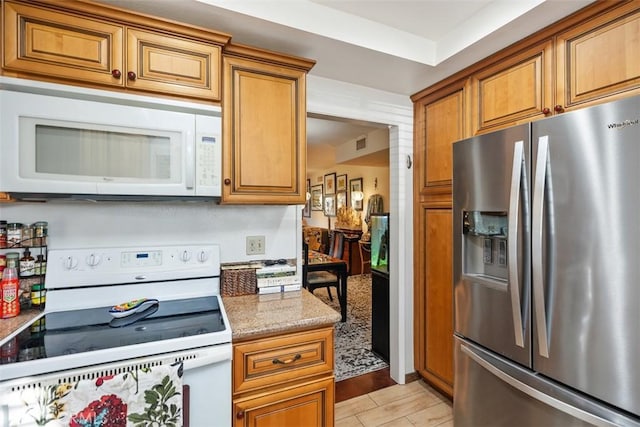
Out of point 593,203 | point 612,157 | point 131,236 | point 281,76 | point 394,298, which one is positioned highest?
point 281,76

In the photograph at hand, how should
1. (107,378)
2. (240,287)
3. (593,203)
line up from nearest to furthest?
(107,378)
(593,203)
(240,287)

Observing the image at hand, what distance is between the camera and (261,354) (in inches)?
53.2

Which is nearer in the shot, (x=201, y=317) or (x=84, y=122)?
(x=84, y=122)

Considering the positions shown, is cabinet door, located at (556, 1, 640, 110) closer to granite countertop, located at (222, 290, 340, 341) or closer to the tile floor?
granite countertop, located at (222, 290, 340, 341)

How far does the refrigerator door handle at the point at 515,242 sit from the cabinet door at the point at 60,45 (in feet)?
5.77

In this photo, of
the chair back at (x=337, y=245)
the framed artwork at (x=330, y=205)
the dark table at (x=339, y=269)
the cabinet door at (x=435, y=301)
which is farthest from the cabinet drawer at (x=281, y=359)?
the framed artwork at (x=330, y=205)

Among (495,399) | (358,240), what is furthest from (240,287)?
(358,240)

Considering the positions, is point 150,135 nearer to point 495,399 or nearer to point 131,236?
point 131,236

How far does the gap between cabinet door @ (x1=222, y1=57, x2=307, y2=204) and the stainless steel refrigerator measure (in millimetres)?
937

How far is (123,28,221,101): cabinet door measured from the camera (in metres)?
1.38

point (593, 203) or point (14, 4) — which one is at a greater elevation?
point (14, 4)

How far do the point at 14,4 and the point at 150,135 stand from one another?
65 centimetres

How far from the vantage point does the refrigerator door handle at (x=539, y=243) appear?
1.30 m

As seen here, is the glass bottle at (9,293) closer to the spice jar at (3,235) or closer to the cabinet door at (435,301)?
the spice jar at (3,235)
